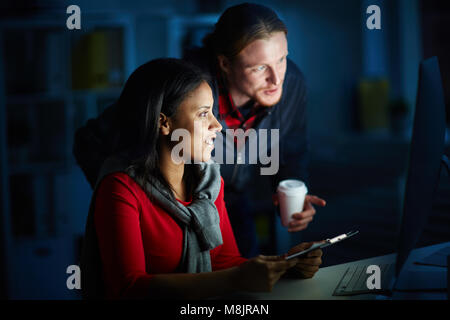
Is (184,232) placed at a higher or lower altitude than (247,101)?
lower

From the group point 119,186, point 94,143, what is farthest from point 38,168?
point 119,186

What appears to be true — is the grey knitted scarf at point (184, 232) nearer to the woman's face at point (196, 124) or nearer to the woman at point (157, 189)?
the woman at point (157, 189)

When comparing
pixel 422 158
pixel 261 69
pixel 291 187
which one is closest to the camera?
pixel 422 158

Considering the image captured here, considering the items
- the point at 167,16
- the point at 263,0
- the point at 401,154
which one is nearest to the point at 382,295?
the point at 167,16

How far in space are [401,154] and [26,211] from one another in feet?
7.63

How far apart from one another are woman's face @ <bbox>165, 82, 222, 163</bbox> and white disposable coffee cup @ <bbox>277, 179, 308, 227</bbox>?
0.32m

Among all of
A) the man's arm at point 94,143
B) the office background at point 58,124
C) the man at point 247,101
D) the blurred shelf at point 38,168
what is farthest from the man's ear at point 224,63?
the blurred shelf at point 38,168

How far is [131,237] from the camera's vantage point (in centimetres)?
88

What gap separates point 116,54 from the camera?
232 centimetres

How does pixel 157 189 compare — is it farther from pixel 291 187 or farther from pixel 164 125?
pixel 291 187

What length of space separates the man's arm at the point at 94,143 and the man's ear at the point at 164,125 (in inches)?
13.4

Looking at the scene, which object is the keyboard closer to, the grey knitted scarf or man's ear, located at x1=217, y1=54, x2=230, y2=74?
the grey knitted scarf

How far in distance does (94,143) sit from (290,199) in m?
0.60

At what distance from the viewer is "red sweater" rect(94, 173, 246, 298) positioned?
2.81 feet
